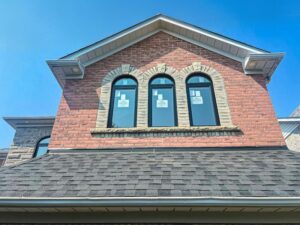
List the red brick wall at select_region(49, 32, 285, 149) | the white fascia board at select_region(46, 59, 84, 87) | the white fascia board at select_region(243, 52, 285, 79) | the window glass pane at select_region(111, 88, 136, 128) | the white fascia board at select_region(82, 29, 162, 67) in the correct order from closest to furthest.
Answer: the red brick wall at select_region(49, 32, 285, 149) → the window glass pane at select_region(111, 88, 136, 128) → the white fascia board at select_region(243, 52, 285, 79) → the white fascia board at select_region(46, 59, 84, 87) → the white fascia board at select_region(82, 29, 162, 67)

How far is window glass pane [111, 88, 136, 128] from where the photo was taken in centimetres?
691

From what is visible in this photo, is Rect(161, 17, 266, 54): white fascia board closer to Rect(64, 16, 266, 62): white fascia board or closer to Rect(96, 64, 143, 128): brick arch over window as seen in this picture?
Rect(64, 16, 266, 62): white fascia board

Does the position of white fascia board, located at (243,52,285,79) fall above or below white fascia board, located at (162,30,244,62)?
below

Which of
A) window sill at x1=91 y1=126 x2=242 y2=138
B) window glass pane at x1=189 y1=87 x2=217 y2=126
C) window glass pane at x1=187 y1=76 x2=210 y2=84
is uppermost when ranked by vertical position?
window glass pane at x1=187 y1=76 x2=210 y2=84

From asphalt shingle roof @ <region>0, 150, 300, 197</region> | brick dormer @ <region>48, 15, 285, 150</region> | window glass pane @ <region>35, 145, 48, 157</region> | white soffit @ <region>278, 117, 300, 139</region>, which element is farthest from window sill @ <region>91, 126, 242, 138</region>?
white soffit @ <region>278, 117, 300, 139</region>

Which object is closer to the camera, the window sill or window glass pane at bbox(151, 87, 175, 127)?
the window sill

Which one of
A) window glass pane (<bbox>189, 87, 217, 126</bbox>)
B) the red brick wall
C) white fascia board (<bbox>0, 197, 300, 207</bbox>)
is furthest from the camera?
window glass pane (<bbox>189, 87, 217, 126</bbox>)

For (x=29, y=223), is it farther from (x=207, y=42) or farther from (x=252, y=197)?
(x=207, y=42)

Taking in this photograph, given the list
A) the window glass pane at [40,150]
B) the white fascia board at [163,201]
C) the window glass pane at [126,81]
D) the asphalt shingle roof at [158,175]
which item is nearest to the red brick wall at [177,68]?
the asphalt shingle roof at [158,175]

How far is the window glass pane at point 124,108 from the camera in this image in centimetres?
691

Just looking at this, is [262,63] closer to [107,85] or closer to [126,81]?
[126,81]

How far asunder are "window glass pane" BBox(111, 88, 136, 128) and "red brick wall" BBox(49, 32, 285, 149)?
1.84ft

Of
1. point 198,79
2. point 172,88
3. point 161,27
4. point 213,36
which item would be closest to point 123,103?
point 172,88

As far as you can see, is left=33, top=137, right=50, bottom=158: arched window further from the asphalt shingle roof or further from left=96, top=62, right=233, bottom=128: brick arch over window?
left=96, top=62, right=233, bottom=128: brick arch over window
